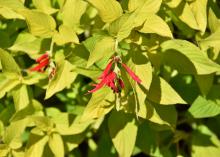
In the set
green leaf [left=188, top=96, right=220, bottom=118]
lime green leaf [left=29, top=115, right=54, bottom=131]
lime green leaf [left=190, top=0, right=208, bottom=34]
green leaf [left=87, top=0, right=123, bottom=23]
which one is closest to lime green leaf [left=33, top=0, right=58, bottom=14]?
green leaf [left=87, top=0, right=123, bottom=23]

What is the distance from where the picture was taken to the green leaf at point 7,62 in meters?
1.66

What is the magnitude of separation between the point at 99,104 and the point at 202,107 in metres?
0.51

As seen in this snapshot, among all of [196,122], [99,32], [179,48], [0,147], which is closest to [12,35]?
[0,147]

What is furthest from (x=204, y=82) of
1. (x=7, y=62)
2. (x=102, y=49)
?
(x=7, y=62)

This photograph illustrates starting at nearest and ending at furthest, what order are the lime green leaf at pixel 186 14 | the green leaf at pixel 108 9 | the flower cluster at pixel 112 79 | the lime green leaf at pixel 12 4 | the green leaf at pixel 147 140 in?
1. the flower cluster at pixel 112 79
2. the green leaf at pixel 108 9
3. the lime green leaf at pixel 12 4
4. the lime green leaf at pixel 186 14
5. the green leaf at pixel 147 140

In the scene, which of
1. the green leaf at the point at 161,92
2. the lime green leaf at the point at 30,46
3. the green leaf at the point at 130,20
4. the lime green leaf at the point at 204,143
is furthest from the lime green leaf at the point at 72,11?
the lime green leaf at the point at 204,143

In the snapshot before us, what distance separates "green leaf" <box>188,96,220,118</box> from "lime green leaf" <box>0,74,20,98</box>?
2.53ft

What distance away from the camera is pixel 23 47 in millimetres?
1745

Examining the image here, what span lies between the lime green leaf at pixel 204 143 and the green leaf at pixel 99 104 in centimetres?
64

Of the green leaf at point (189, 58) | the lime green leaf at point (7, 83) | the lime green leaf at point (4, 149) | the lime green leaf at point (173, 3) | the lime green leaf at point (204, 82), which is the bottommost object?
the lime green leaf at point (4, 149)

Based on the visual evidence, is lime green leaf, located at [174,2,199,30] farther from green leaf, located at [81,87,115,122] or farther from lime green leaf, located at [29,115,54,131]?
lime green leaf, located at [29,115,54,131]

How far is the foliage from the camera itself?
1.47m

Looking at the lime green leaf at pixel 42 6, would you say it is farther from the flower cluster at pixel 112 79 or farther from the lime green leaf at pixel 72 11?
the flower cluster at pixel 112 79

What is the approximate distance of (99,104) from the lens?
1.58 metres
